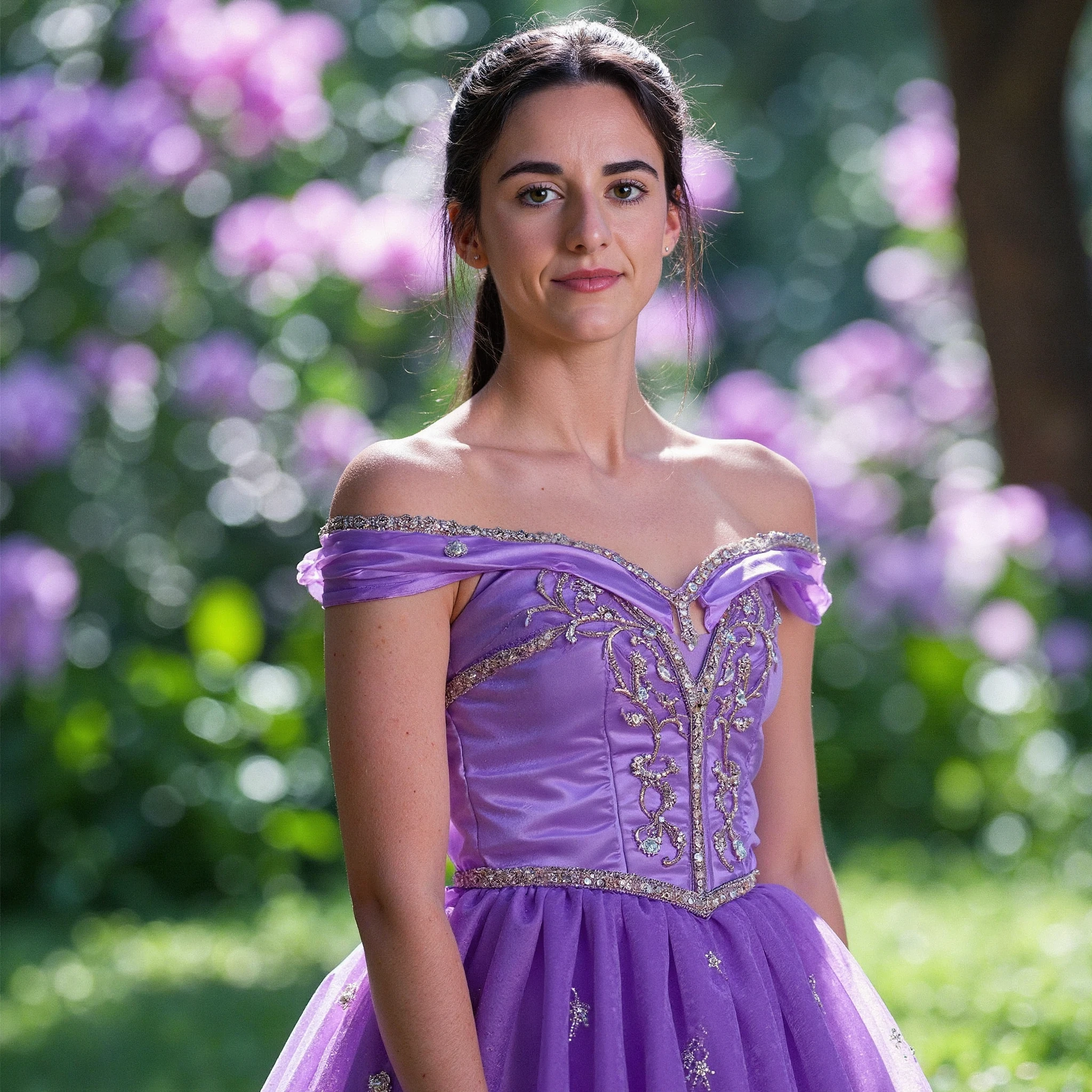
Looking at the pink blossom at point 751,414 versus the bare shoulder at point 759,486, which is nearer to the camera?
the bare shoulder at point 759,486

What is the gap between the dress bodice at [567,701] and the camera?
5.09 ft

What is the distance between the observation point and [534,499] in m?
1.63

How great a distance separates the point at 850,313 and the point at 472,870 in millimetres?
8210

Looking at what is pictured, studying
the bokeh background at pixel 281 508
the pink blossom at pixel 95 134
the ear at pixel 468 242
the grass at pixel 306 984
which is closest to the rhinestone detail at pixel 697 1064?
the ear at pixel 468 242

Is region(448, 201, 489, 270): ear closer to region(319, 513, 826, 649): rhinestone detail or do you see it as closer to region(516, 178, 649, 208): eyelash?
region(516, 178, 649, 208): eyelash

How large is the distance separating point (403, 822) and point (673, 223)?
0.76 meters

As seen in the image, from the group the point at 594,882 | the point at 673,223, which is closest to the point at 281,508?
the point at 673,223

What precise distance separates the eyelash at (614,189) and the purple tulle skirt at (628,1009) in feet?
2.25

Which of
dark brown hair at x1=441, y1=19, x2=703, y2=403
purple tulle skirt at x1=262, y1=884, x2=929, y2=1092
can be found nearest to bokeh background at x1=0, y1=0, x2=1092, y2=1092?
purple tulle skirt at x1=262, y1=884, x2=929, y2=1092

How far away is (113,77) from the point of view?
18.4 feet

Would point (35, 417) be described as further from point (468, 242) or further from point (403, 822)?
point (403, 822)

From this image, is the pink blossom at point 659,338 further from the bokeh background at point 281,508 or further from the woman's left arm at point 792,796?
the woman's left arm at point 792,796

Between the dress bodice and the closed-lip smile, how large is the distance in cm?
26

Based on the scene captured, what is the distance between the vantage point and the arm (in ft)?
4.79
